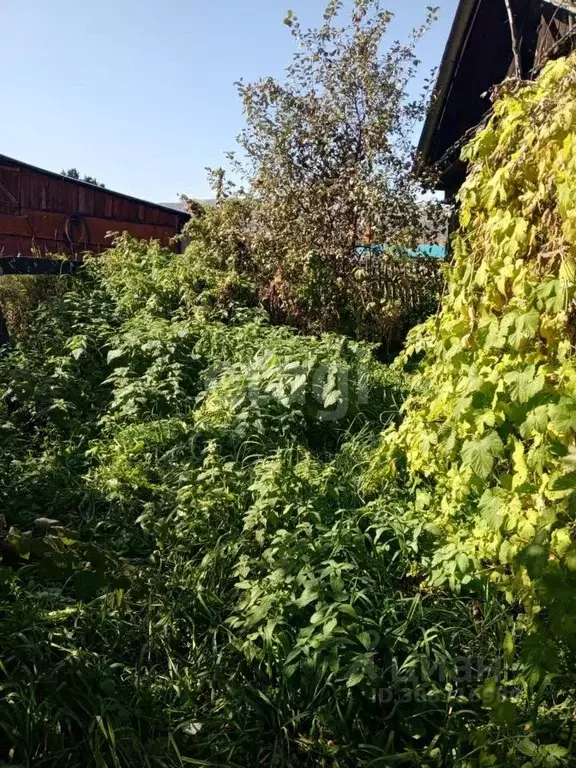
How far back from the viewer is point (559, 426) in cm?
199

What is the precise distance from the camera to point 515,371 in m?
2.26

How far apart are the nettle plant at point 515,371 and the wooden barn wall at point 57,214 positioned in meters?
7.85

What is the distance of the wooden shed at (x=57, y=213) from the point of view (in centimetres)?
1044

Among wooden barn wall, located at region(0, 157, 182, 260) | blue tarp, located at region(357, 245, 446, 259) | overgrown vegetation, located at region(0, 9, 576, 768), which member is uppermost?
wooden barn wall, located at region(0, 157, 182, 260)

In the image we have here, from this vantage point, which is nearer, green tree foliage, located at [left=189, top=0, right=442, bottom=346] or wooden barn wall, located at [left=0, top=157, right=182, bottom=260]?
green tree foliage, located at [left=189, top=0, right=442, bottom=346]

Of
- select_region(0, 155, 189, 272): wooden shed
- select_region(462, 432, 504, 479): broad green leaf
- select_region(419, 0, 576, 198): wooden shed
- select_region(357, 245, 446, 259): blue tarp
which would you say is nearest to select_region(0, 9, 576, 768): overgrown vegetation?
select_region(462, 432, 504, 479): broad green leaf

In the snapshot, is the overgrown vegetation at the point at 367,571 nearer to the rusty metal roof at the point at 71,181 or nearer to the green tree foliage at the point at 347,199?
the green tree foliage at the point at 347,199

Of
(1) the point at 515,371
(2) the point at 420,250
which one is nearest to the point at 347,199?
(2) the point at 420,250

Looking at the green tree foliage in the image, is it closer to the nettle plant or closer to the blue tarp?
the blue tarp

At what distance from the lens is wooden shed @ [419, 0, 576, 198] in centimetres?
482

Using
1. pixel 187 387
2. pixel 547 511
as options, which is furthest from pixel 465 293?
pixel 187 387

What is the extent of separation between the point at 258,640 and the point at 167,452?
5.37 ft

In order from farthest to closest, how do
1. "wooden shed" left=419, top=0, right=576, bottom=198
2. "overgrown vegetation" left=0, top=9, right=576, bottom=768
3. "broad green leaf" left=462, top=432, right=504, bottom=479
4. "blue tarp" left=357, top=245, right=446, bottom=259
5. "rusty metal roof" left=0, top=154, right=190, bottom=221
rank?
"rusty metal roof" left=0, top=154, right=190, bottom=221, "blue tarp" left=357, top=245, right=446, bottom=259, "wooden shed" left=419, top=0, right=576, bottom=198, "broad green leaf" left=462, top=432, right=504, bottom=479, "overgrown vegetation" left=0, top=9, right=576, bottom=768

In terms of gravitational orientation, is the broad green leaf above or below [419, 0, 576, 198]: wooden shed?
below
